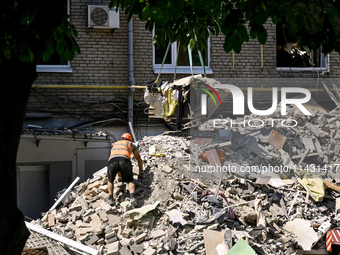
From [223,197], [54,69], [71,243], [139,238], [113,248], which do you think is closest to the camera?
[71,243]

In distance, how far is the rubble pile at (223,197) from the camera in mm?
6863

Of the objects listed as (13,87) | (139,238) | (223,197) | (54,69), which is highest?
(54,69)

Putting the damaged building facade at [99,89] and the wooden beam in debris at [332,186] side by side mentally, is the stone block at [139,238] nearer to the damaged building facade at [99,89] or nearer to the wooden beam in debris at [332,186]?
the damaged building facade at [99,89]

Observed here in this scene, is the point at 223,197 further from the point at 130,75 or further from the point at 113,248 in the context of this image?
the point at 130,75

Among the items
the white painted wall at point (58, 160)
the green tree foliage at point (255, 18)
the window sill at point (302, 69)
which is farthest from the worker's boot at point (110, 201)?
the window sill at point (302, 69)

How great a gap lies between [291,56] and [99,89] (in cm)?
624

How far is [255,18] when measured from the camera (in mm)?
3188

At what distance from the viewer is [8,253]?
9.98 ft

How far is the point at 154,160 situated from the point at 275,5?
20.3 ft

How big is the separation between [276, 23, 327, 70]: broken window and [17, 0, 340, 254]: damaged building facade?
2.00 ft

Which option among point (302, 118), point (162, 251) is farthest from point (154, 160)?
point (302, 118)

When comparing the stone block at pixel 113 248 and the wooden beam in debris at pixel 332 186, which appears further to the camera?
the wooden beam in debris at pixel 332 186

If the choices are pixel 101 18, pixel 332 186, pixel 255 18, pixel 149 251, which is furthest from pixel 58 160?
pixel 255 18

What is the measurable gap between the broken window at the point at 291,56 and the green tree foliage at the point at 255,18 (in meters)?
8.56
